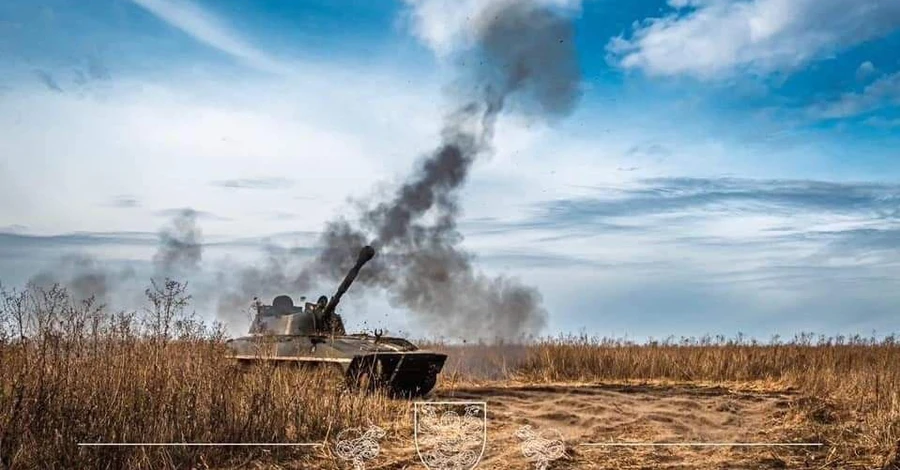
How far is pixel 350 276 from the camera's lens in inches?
640

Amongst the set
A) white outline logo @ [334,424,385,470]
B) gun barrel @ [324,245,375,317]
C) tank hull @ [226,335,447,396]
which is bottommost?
white outline logo @ [334,424,385,470]

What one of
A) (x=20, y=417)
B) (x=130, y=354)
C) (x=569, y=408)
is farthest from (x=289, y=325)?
(x=20, y=417)

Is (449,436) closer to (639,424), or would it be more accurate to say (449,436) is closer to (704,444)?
(639,424)

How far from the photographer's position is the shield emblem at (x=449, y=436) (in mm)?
9125

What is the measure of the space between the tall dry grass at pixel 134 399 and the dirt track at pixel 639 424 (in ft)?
4.12

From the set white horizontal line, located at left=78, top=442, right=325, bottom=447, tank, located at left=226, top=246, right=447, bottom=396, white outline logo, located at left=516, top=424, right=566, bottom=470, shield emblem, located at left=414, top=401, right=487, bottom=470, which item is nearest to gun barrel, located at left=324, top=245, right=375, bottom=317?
tank, located at left=226, top=246, right=447, bottom=396

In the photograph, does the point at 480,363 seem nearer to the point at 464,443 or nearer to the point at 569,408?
the point at 569,408

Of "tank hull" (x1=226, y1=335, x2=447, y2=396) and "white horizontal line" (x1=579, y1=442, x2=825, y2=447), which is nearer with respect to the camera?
"white horizontal line" (x1=579, y1=442, x2=825, y2=447)

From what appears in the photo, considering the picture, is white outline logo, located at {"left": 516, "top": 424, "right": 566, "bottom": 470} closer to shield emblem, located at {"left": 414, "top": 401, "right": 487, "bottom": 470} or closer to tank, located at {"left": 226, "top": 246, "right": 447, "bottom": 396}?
shield emblem, located at {"left": 414, "top": 401, "right": 487, "bottom": 470}

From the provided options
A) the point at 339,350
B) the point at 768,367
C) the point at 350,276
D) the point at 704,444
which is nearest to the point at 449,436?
the point at 704,444

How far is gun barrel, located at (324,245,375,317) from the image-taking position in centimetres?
1569

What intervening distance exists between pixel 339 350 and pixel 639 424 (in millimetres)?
4367

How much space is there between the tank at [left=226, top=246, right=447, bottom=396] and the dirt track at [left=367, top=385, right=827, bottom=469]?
3.65 ft

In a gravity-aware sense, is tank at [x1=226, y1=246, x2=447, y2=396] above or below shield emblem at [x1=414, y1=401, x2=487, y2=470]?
above
